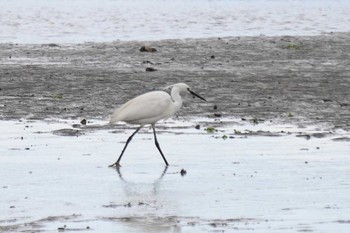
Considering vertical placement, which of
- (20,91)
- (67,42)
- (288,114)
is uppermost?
(67,42)

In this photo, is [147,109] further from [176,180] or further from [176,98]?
[176,180]

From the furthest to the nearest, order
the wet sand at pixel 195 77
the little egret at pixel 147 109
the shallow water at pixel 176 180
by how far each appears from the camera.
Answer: the wet sand at pixel 195 77 → the little egret at pixel 147 109 → the shallow water at pixel 176 180

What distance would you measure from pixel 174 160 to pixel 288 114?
171 inches

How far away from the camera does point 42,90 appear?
21.8 meters

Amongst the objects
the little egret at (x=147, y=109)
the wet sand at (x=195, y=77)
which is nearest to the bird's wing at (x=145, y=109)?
the little egret at (x=147, y=109)

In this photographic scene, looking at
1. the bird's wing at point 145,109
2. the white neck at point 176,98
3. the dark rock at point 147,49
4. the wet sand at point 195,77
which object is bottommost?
the bird's wing at point 145,109

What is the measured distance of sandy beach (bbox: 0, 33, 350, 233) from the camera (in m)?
11.1

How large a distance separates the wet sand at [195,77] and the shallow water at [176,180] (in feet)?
4.52

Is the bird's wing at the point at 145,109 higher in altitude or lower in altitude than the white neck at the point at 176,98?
A: lower

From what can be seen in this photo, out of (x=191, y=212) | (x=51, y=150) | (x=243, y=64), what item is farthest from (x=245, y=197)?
(x=243, y=64)

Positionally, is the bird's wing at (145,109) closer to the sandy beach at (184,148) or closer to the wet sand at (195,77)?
the sandy beach at (184,148)

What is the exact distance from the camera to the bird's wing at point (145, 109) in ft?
48.5

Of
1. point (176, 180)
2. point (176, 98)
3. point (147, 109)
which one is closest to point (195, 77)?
point (176, 98)

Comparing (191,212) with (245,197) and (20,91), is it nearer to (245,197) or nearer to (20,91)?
(245,197)
